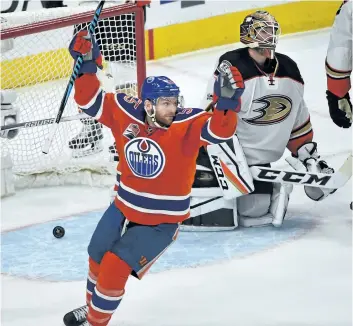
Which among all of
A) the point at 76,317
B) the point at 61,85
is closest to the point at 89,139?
the point at 61,85

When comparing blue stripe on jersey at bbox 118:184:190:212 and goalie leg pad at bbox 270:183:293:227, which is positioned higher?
blue stripe on jersey at bbox 118:184:190:212

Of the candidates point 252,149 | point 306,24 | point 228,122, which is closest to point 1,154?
point 252,149

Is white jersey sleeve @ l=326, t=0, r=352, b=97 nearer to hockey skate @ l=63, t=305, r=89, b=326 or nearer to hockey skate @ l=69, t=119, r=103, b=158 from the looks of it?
hockey skate @ l=69, t=119, r=103, b=158

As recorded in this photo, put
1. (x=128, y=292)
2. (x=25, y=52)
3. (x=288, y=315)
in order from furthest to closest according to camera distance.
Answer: (x=25, y=52) < (x=128, y=292) < (x=288, y=315)

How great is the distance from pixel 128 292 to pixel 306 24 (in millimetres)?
4833

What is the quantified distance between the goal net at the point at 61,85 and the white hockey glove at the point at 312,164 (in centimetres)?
86

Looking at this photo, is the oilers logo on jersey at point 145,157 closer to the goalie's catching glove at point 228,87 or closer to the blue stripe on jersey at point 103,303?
the goalie's catching glove at point 228,87

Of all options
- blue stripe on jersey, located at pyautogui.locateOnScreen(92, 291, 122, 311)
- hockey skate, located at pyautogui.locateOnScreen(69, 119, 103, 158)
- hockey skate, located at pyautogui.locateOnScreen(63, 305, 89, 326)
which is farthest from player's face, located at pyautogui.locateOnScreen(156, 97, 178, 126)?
hockey skate, located at pyautogui.locateOnScreen(69, 119, 103, 158)

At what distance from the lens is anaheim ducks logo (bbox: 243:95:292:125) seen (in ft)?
13.2

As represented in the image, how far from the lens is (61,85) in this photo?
4785 mm

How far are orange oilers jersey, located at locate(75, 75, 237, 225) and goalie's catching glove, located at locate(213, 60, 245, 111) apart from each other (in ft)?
0.19

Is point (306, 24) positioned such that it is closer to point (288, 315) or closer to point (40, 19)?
point (40, 19)

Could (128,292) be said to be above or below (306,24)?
above

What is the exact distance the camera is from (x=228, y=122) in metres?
2.87
